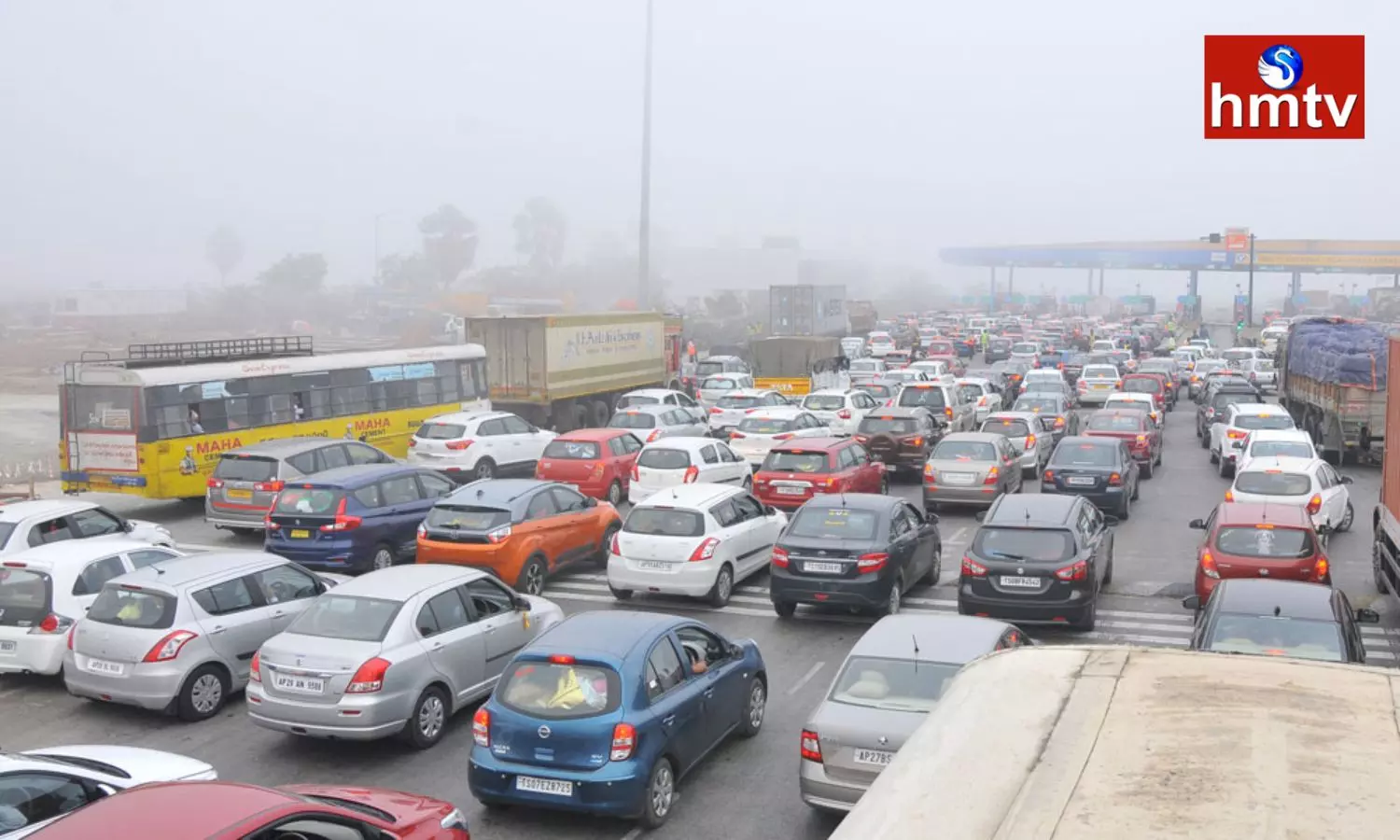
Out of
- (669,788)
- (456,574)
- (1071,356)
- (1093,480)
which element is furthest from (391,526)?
(1071,356)

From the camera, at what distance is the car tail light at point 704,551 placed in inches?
602

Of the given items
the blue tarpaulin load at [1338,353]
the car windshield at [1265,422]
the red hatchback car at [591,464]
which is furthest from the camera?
the blue tarpaulin load at [1338,353]

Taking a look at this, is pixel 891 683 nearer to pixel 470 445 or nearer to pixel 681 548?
pixel 681 548

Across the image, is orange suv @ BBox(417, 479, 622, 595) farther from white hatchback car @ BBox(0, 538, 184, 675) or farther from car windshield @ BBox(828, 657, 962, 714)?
car windshield @ BBox(828, 657, 962, 714)

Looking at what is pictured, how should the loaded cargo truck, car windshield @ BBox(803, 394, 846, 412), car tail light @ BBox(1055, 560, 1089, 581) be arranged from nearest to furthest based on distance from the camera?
car tail light @ BBox(1055, 560, 1089, 581) → car windshield @ BBox(803, 394, 846, 412) → the loaded cargo truck

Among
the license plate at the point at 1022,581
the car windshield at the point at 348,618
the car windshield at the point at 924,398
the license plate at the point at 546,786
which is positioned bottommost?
the license plate at the point at 546,786

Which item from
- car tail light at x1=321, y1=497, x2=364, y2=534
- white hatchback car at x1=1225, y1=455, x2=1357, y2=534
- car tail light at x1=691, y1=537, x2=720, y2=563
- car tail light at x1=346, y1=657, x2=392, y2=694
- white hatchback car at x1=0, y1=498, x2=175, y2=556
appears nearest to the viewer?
car tail light at x1=346, y1=657, x2=392, y2=694

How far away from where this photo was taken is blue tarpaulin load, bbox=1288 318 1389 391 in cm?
2606

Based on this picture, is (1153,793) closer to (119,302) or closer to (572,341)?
(572,341)

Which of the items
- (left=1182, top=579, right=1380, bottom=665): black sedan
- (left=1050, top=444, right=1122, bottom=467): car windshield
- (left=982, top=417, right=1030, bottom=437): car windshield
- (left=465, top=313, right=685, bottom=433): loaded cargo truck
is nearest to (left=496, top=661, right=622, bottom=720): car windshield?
(left=1182, top=579, right=1380, bottom=665): black sedan

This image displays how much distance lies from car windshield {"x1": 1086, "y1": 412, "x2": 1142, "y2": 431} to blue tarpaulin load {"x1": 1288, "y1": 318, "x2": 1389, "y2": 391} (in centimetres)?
426

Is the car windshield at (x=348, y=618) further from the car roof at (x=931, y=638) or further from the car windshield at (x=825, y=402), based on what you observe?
the car windshield at (x=825, y=402)

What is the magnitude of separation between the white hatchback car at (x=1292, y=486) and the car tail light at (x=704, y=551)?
783cm

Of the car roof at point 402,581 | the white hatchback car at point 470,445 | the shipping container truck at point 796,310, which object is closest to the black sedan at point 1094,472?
the white hatchback car at point 470,445
